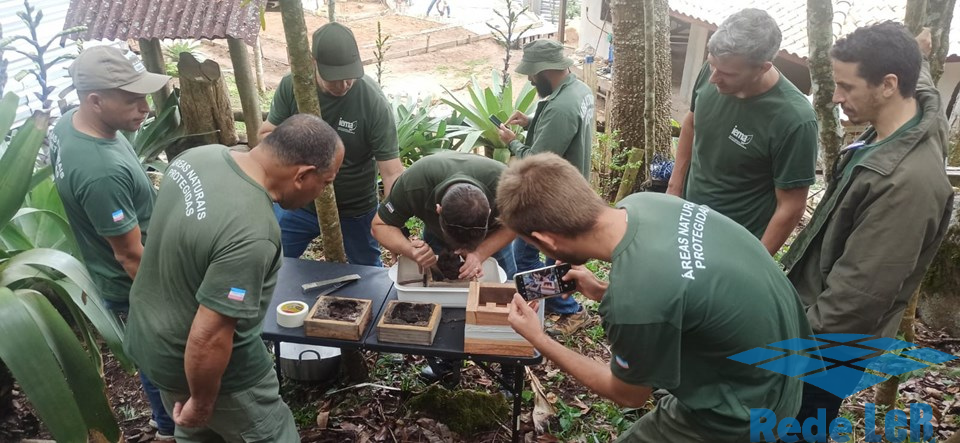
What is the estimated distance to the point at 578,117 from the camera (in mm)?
3832

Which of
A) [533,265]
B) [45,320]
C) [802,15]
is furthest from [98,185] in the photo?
[802,15]

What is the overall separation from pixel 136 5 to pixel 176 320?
522 centimetres

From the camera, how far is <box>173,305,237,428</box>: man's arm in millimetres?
2023

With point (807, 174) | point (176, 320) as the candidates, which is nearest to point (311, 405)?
point (176, 320)

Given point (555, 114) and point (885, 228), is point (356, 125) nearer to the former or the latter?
point (555, 114)

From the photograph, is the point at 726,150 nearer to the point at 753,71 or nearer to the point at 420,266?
the point at 753,71

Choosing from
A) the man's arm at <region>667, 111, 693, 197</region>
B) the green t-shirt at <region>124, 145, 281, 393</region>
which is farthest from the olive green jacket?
the green t-shirt at <region>124, 145, 281, 393</region>

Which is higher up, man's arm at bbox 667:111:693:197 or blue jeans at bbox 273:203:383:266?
man's arm at bbox 667:111:693:197

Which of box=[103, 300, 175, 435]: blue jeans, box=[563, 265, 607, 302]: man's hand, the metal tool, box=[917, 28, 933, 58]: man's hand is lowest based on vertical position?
box=[103, 300, 175, 435]: blue jeans

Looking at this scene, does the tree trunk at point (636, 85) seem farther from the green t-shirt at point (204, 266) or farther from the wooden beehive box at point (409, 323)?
the green t-shirt at point (204, 266)

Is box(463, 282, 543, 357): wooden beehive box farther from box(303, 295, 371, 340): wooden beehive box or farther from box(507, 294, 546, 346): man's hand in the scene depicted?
box(303, 295, 371, 340): wooden beehive box

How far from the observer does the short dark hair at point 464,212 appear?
110 inches

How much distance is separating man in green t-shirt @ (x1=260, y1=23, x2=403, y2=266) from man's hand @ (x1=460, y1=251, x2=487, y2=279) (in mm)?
890

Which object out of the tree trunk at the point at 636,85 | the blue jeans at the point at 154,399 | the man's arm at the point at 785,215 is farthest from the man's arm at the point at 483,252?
the tree trunk at the point at 636,85
